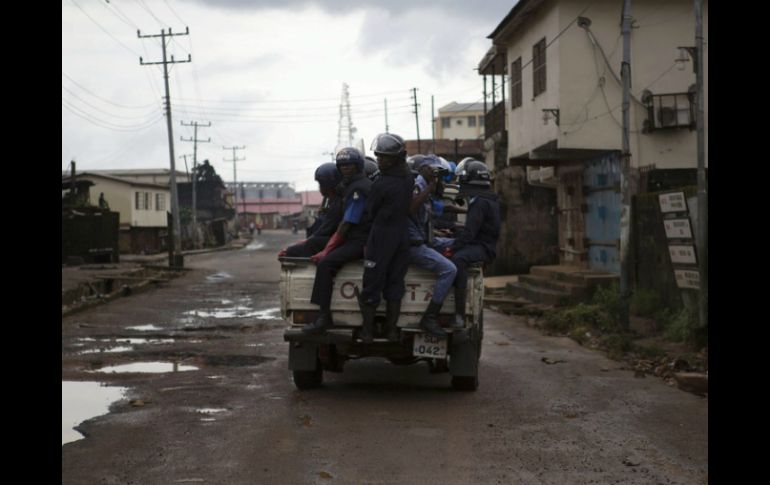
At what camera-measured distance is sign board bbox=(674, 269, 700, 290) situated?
46.3 ft

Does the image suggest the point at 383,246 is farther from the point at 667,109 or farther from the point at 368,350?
the point at 667,109

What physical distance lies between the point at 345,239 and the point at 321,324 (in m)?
0.93

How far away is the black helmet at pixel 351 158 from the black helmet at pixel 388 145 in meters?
0.43

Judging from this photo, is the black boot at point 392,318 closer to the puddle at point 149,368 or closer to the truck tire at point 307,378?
the truck tire at point 307,378

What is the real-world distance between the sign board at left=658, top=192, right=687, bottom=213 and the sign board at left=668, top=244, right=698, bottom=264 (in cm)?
59

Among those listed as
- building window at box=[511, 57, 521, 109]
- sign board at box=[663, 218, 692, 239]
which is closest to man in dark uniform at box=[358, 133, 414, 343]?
sign board at box=[663, 218, 692, 239]

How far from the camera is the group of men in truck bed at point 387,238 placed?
9.24 metres

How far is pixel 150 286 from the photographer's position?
29375 millimetres

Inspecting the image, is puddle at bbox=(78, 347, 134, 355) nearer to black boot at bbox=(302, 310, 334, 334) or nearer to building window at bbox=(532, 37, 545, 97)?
black boot at bbox=(302, 310, 334, 334)

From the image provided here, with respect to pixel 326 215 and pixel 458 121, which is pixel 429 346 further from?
pixel 458 121

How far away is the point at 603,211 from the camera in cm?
2262

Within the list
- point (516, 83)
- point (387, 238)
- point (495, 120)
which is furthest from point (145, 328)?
point (495, 120)

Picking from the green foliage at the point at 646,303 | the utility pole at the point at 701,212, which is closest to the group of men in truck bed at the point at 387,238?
the utility pole at the point at 701,212
